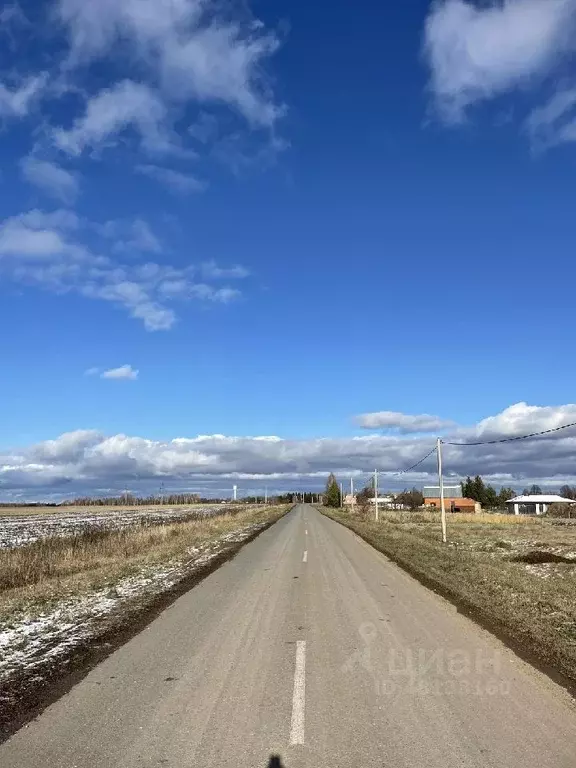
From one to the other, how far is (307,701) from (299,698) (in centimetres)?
13

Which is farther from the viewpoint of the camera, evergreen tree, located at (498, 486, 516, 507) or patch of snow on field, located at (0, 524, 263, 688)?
evergreen tree, located at (498, 486, 516, 507)

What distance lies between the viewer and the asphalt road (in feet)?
16.3

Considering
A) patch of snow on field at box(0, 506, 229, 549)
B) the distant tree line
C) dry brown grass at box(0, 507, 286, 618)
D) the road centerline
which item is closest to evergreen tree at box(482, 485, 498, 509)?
the distant tree line

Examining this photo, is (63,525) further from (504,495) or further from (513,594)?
(504,495)

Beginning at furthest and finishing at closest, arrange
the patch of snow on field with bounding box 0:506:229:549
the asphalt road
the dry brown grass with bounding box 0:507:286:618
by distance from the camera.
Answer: the patch of snow on field with bounding box 0:506:229:549 → the dry brown grass with bounding box 0:507:286:618 → the asphalt road

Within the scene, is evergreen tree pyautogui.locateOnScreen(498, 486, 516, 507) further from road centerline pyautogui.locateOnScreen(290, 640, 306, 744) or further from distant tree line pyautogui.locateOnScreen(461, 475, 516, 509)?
road centerline pyautogui.locateOnScreen(290, 640, 306, 744)

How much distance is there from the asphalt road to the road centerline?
0.06 ft

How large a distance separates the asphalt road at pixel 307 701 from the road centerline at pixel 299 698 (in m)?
0.02

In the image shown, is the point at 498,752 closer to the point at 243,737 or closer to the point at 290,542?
the point at 243,737

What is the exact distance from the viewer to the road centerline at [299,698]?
5.34 m

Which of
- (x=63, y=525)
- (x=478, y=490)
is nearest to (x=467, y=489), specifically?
(x=478, y=490)

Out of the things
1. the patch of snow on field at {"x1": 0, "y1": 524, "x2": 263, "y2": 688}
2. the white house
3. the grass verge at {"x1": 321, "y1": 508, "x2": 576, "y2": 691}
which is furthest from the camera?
the white house

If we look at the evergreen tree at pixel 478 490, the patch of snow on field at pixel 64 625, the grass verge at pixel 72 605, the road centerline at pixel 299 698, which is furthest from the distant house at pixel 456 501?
the road centerline at pixel 299 698

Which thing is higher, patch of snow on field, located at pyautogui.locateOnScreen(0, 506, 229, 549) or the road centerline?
the road centerline
